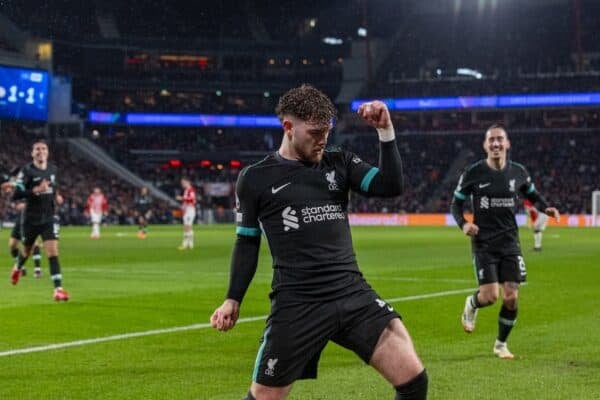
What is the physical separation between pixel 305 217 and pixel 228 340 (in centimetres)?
642

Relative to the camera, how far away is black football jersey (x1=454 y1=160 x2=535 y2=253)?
1093 centimetres

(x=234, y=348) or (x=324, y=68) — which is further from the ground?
(x=324, y=68)

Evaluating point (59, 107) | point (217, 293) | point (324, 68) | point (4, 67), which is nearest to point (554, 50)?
point (324, 68)

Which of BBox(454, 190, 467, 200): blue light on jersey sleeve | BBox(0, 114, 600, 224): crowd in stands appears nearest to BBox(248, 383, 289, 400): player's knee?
BBox(454, 190, 467, 200): blue light on jersey sleeve

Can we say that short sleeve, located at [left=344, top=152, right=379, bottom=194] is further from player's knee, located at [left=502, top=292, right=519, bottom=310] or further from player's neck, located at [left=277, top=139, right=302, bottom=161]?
player's knee, located at [left=502, top=292, right=519, bottom=310]

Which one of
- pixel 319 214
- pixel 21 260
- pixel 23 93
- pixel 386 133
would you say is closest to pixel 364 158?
pixel 23 93

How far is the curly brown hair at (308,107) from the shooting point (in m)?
5.44

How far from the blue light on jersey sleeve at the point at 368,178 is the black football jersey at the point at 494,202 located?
217 inches

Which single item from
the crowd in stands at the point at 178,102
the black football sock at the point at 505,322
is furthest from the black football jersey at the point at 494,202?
the crowd in stands at the point at 178,102

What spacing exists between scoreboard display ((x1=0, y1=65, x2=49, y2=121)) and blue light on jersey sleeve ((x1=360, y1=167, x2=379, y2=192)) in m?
39.3

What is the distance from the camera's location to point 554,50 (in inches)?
3238

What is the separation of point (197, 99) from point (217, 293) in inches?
3004

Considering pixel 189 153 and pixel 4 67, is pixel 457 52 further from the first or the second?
pixel 4 67

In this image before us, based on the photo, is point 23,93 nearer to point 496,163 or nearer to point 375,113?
point 496,163
